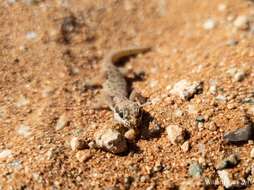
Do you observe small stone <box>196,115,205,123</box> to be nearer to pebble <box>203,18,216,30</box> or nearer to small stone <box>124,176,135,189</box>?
small stone <box>124,176,135,189</box>

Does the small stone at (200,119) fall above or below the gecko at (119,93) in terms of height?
below

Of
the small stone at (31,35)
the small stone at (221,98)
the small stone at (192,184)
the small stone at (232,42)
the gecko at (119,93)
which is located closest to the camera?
the small stone at (192,184)

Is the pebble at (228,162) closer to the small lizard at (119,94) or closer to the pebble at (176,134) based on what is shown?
the pebble at (176,134)

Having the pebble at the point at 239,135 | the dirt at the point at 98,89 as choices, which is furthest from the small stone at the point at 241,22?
the pebble at the point at 239,135

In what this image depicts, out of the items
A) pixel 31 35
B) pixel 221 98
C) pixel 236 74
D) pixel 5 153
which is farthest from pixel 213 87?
pixel 31 35

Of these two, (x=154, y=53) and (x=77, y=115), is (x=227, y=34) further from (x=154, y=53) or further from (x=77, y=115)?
(x=77, y=115)

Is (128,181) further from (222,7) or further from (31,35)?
(222,7)
